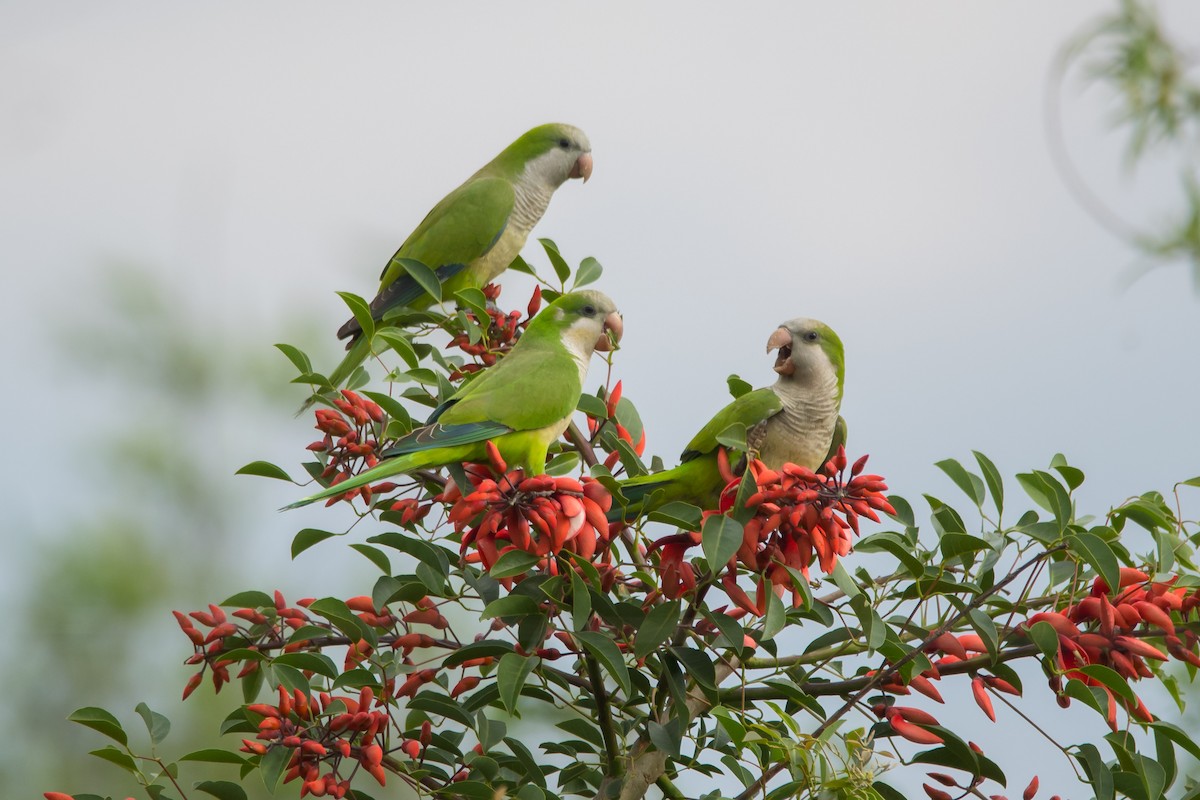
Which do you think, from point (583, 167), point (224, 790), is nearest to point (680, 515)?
point (224, 790)

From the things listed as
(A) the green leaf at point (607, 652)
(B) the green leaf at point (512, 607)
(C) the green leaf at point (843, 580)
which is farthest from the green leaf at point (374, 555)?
(C) the green leaf at point (843, 580)

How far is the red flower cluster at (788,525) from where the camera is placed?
1331 millimetres

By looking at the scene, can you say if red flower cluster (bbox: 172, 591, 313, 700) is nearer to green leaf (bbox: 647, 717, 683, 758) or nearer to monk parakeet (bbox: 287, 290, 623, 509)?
monk parakeet (bbox: 287, 290, 623, 509)

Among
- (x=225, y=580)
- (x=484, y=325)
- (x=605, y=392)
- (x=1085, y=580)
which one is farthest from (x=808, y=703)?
(x=225, y=580)

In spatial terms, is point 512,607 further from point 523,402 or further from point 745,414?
point 745,414

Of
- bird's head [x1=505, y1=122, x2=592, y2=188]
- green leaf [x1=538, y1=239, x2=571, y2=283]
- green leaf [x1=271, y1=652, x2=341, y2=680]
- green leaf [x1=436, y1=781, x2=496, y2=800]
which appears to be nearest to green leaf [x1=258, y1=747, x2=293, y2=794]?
green leaf [x1=271, y1=652, x2=341, y2=680]

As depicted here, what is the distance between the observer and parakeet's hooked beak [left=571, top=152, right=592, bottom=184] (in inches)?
113

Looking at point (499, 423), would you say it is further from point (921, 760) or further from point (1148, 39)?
point (1148, 39)

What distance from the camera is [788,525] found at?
136cm

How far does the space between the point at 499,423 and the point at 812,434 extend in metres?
0.61

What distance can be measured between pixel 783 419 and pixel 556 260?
1.72 feet

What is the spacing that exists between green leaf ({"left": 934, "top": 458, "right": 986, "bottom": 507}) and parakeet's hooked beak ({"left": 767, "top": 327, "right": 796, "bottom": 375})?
0.45m

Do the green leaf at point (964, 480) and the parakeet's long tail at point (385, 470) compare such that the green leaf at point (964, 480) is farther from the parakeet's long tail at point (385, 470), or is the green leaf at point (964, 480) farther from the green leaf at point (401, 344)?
the green leaf at point (401, 344)

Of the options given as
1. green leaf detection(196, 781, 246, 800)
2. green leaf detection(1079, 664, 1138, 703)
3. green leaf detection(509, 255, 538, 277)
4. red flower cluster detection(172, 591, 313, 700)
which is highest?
green leaf detection(509, 255, 538, 277)
